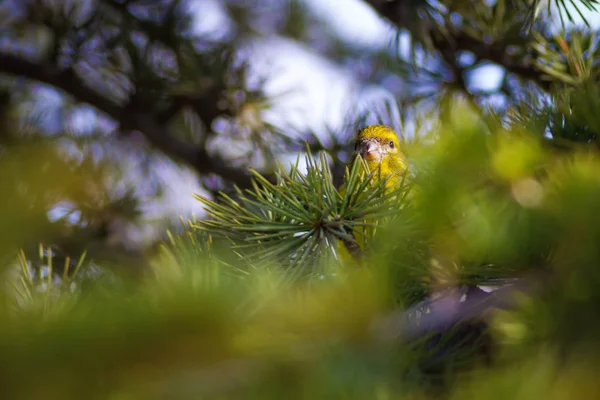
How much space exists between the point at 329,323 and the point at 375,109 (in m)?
1.58

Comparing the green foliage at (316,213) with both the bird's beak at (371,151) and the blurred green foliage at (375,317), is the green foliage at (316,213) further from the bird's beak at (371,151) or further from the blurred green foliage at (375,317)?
the bird's beak at (371,151)

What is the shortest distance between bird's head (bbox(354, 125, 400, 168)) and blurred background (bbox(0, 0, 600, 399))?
55 millimetres

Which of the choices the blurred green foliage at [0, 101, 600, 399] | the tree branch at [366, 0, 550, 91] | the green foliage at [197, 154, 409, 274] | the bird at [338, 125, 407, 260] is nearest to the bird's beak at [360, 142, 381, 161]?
the bird at [338, 125, 407, 260]

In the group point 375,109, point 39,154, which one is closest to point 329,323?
point 39,154

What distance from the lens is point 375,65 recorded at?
3.08 metres

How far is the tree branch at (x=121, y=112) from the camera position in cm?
222

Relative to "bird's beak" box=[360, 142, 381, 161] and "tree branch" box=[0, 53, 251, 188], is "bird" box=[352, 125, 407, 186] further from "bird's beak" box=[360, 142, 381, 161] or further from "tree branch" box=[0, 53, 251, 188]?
"tree branch" box=[0, 53, 251, 188]

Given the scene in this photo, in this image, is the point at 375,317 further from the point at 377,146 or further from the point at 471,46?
the point at 377,146

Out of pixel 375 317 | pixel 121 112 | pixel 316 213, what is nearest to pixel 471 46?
pixel 316 213

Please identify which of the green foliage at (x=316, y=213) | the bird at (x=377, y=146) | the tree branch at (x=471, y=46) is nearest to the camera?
the green foliage at (x=316, y=213)

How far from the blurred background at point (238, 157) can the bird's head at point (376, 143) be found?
55mm

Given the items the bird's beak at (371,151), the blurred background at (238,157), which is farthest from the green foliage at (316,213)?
the bird's beak at (371,151)

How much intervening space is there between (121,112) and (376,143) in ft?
3.18

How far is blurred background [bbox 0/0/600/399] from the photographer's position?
46 cm
